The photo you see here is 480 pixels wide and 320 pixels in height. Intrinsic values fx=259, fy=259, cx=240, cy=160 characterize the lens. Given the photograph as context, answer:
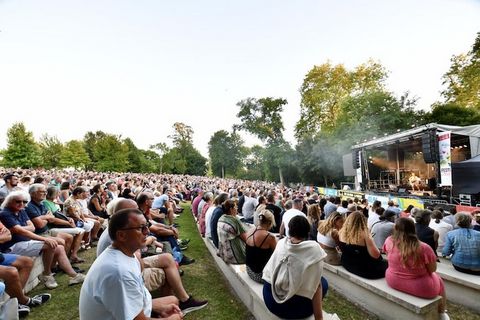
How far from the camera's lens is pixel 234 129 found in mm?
40906

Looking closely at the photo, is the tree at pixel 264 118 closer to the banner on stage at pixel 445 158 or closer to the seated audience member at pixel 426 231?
the banner on stage at pixel 445 158

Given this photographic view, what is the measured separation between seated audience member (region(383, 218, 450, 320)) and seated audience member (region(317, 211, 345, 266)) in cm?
103

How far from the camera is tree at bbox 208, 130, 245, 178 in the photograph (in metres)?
59.9

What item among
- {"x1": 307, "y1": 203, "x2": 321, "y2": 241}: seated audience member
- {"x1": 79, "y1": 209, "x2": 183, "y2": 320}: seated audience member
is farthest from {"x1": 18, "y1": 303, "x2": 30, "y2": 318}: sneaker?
{"x1": 307, "y1": 203, "x2": 321, "y2": 241}: seated audience member

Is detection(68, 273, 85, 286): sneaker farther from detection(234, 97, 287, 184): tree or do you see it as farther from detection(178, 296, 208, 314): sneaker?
detection(234, 97, 287, 184): tree

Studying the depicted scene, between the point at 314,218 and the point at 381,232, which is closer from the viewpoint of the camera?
the point at 381,232

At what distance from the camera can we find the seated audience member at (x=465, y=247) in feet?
11.6

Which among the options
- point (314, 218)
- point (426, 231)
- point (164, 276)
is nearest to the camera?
point (164, 276)

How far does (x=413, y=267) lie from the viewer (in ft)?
9.33

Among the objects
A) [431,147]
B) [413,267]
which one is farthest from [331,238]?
[431,147]

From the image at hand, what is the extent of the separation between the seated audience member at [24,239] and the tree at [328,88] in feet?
97.7

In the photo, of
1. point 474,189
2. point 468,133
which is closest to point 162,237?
point 474,189

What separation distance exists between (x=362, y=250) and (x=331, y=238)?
722 mm

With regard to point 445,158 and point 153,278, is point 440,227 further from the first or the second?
point 445,158
